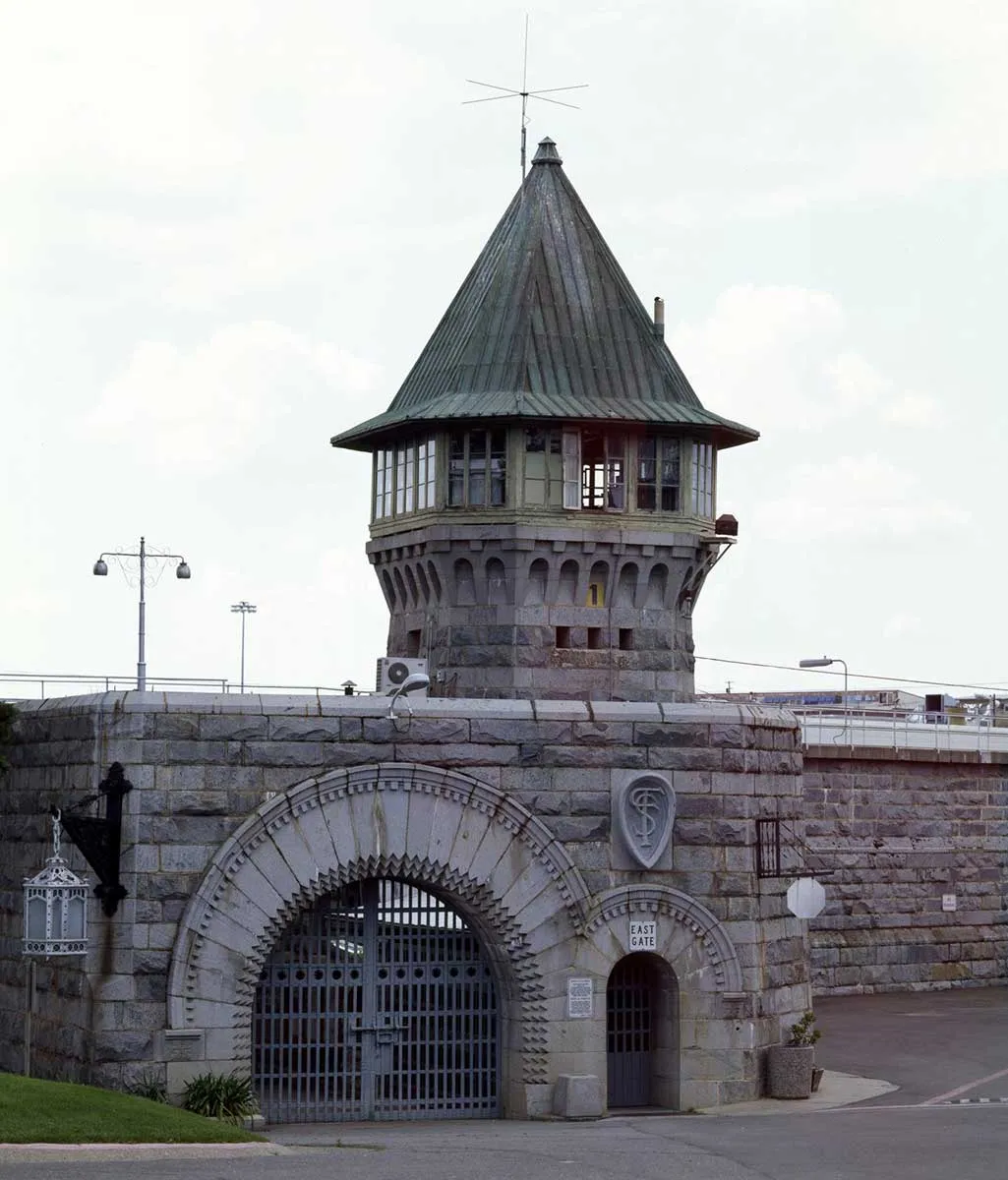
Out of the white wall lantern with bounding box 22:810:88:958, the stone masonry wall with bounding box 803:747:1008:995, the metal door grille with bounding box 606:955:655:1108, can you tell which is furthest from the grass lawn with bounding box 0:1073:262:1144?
the stone masonry wall with bounding box 803:747:1008:995

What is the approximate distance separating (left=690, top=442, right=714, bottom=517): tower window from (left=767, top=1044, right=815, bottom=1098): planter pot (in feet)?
32.9

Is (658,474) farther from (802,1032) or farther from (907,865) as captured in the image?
(907,865)

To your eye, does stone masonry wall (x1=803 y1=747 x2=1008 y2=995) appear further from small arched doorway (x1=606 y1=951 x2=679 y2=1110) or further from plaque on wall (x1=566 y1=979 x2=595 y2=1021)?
plaque on wall (x1=566 y1=979 x2=595 y2=1021)

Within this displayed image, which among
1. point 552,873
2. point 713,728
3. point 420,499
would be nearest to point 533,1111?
point 552,873

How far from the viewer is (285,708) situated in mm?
28547

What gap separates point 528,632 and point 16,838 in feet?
29.6

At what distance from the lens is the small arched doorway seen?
29.9 m

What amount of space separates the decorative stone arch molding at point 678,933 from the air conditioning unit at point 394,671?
173 inches

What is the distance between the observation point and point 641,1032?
3025 centimetres

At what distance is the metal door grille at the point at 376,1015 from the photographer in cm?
2891

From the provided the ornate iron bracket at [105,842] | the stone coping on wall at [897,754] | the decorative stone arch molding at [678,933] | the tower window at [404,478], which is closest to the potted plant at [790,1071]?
the decorative stone arch molding at [678,933]

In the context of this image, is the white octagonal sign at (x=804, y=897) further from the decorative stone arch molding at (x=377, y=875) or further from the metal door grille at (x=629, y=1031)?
the decorative stone arch molding at (x=377, y=875)

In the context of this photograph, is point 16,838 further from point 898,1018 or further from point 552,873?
point 898,1018

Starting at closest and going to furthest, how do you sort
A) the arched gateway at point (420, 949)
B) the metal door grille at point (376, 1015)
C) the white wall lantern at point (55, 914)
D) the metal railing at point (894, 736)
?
the white wall lantern at point (55, 914)
the arched gateway at point (420, 949)
the metal door grille at point (376, 1015)
the metal railing at point (894, 736)
